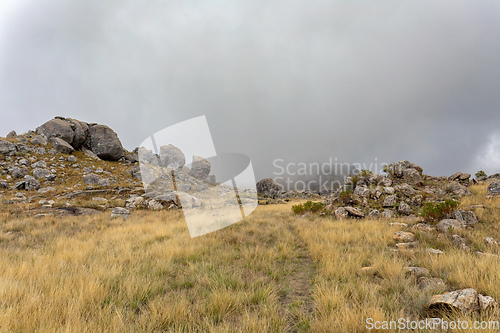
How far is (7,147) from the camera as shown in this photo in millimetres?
24812

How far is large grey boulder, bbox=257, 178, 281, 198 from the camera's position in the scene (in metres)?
47.9

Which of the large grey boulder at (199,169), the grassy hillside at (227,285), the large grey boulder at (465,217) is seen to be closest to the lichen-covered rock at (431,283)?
the grassy hillside at (227,285)

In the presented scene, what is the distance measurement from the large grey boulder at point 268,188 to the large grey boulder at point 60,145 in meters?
36.2

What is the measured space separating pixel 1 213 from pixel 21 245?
8.27 meters

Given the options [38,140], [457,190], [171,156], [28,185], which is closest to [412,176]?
[457,190]

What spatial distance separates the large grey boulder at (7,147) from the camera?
2441cm

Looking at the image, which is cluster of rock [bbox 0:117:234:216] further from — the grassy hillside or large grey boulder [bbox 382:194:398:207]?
large grey boulder [bbox 382:194:398:207]

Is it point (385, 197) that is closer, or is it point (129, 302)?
point (129, 302)

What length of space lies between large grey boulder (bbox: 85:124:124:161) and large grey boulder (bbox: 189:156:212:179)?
53.4 feet

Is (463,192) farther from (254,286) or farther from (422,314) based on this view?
(254,286)

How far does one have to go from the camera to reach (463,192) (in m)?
12.9

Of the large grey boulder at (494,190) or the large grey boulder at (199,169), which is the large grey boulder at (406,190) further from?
the large grey boulder at (199,169)

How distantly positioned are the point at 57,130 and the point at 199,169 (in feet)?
87.5

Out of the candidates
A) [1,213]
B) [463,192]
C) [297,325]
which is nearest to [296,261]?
[297,325]
